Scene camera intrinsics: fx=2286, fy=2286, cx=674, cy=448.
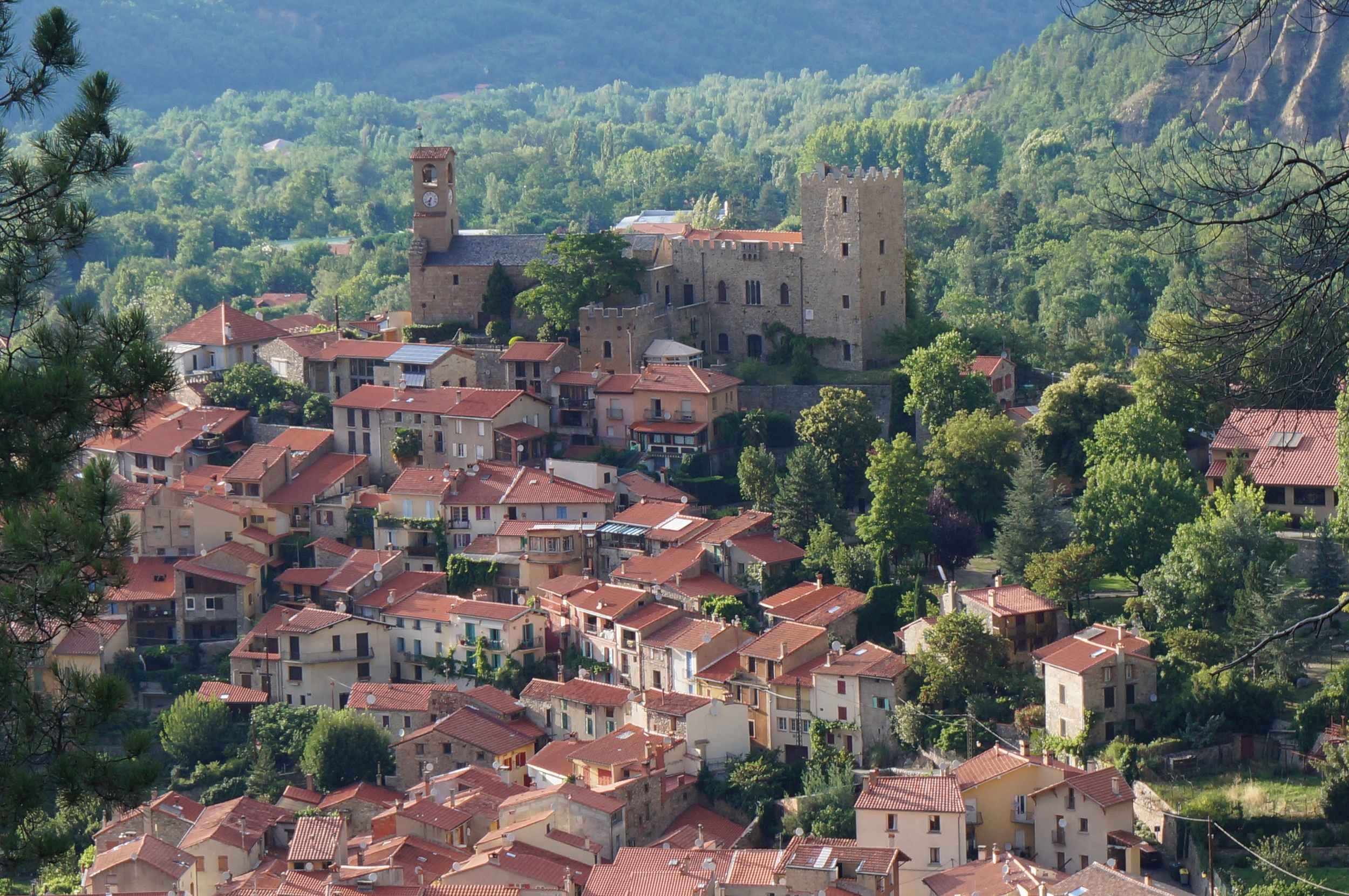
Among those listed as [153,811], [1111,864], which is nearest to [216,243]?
[153,811]

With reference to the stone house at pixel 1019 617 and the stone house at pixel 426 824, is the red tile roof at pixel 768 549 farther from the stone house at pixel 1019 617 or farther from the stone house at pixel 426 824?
the stone house at pixel 426 824

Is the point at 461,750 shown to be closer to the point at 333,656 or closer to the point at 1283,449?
the point at 333,656

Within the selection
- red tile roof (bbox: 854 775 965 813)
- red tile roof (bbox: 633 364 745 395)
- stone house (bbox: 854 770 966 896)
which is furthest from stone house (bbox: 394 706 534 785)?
red tile roof (bbox: 633 364 745 395)

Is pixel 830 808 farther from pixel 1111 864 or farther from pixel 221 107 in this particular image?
pixel 221 107

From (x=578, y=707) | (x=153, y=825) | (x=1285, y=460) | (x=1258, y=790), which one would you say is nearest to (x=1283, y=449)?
(x=1285, y=460)

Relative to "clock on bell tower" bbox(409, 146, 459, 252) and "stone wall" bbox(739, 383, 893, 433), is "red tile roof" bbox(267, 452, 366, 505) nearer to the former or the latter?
"clock on bell tower" bbox(409, 146, 459, 252)
